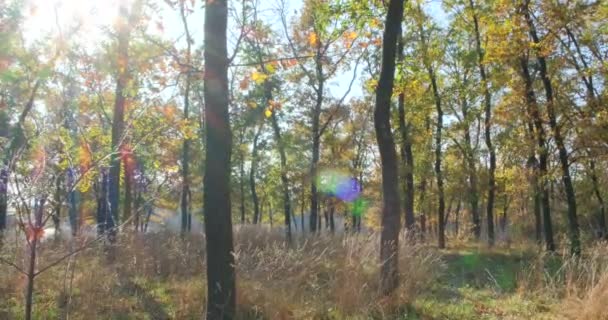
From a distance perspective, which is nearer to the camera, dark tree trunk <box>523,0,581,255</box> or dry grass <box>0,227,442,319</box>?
dry grass <box>0,227,442,319</box>

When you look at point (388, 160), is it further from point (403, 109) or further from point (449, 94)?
point (449, 94)

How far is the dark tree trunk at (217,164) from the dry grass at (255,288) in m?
0.76

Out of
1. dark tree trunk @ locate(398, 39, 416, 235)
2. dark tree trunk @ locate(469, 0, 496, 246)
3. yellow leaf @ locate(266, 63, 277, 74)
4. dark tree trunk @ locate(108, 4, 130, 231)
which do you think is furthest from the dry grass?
dark tree trunk @ locate(469, 0, 496, 246)

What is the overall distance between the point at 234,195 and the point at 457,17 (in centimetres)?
1993

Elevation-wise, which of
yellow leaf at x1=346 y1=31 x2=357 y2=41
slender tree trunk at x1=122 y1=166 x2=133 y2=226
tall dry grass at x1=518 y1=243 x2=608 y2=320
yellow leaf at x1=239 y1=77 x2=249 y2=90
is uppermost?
yellow leaf at x1=346 y1=31 x2=357 y2=41

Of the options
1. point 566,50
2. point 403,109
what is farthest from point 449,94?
point 566,50

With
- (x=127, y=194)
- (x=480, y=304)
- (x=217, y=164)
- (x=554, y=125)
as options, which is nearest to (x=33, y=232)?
(x=217, y=164)

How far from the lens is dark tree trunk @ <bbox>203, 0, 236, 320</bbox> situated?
5.19 m

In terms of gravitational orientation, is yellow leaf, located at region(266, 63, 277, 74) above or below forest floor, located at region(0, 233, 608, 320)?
above

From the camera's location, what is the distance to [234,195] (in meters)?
35.0

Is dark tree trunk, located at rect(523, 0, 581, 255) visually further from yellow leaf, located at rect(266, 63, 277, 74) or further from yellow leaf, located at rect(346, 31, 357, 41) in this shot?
yellow leaf, located at rect(266, 63, 277, 74)

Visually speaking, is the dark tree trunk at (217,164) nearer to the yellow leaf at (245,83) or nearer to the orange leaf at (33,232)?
the yellow leaf at (245,83)

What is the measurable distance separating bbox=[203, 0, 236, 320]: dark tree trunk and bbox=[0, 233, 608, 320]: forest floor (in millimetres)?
862

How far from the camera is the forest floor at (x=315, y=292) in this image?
5938mm
